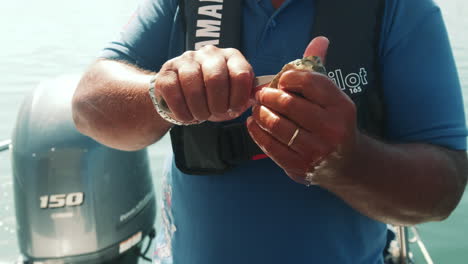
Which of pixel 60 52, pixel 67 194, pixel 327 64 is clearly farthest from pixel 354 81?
pixel 60 52

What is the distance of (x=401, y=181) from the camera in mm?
1135

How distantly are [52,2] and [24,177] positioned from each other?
19.3 meters

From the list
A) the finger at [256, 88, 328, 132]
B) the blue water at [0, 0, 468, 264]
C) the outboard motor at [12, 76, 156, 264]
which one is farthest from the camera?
the blue water at [0, 0, 468, 264]

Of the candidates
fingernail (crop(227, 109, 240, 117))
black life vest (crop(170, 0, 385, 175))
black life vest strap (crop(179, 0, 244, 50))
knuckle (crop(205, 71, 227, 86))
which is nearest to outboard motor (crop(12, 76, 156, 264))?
black life vest (crop(170, 0, 385, 175))

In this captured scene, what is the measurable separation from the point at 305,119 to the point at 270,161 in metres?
0.48

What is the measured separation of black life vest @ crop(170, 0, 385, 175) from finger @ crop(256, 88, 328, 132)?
0.44m

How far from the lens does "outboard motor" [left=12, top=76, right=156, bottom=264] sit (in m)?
2.26

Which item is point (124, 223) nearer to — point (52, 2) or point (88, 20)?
point (88, 20)

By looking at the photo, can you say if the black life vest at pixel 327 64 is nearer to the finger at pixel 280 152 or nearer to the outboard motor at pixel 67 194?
the finger at pixel 280 152

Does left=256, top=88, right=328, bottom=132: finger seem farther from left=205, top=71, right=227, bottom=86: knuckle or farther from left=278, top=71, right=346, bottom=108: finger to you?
left=205, top=71, right=227, bottom=86: knuckle

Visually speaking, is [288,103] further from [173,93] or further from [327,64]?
[327,64]

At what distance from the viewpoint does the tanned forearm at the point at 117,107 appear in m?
1.26

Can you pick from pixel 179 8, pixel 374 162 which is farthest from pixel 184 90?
pixel 179 8

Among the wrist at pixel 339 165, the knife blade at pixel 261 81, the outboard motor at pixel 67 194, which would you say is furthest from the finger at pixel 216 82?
the outboard motor at pixel 67 194
